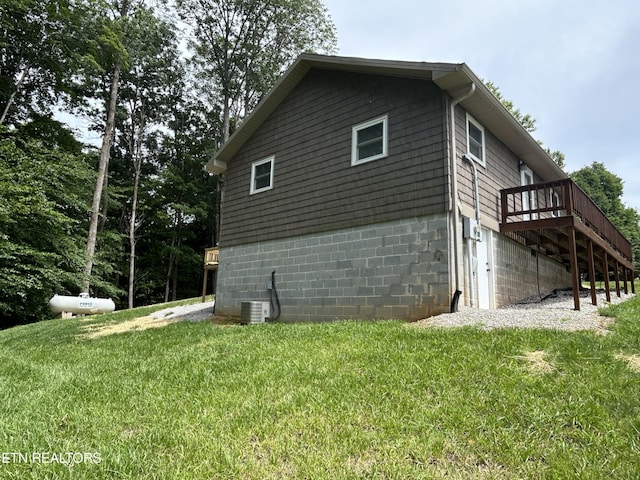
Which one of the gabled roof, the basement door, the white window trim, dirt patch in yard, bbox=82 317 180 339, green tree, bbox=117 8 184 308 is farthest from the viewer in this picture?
green tree, bbox=117 8 184 308

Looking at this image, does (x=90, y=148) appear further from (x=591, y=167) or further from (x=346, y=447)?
(x=591, y=167)

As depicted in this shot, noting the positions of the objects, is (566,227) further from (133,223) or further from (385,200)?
(133,223)

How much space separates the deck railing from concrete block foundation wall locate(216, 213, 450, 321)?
7.76 feet

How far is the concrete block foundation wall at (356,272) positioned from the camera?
7098 millimetres

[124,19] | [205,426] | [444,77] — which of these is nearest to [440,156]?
[444,77]

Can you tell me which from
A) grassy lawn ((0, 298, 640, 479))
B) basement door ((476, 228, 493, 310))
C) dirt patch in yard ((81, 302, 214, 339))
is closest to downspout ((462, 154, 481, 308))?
basement door ((476, 228, 493, 310))

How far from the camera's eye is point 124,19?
1981cm

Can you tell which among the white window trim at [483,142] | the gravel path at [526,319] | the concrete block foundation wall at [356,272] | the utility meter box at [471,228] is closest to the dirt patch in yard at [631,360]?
the gravel path at [526,319]

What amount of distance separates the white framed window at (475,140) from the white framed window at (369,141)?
5.58ft

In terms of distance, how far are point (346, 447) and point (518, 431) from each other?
3.63 ft

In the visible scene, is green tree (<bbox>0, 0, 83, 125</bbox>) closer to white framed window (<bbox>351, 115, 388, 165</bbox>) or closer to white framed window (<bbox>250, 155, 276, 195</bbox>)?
white framed window (<bbox>250, 155, 276, 195</bbox>)

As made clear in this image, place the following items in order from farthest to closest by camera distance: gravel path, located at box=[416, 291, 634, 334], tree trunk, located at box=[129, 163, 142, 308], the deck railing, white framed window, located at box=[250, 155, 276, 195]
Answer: tree trunk, located at box=[129, 163, 142, 308], white framed window, located at box=[250, 155, 276, 195], the deck railing, gravel path, located at box=[416, 291, 634, 334]

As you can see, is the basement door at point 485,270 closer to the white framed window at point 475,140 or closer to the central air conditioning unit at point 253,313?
the white framed window at point 475,140

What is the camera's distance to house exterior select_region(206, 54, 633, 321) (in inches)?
287
